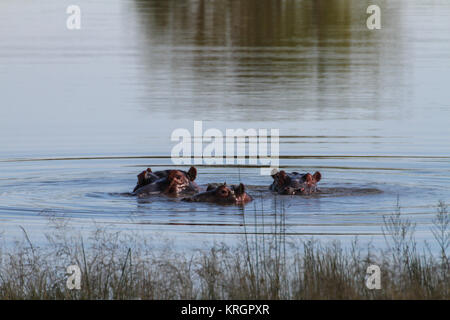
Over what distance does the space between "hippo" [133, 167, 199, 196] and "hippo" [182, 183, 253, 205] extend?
467 mm

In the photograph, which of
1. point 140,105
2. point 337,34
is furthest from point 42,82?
point 337,34

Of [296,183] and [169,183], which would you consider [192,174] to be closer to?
[169,183]

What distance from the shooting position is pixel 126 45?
1791 inches

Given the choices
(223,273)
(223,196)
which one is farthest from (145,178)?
(223,273)

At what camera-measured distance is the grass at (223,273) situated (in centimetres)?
987

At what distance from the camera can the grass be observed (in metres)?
9.87

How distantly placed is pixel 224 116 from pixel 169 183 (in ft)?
29.4

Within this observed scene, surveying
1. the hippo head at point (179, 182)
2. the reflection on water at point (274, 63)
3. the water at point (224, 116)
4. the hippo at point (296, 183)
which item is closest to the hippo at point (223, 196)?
the water at point (224, 116)

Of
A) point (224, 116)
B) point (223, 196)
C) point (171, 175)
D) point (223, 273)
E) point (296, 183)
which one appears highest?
point (224, 116)

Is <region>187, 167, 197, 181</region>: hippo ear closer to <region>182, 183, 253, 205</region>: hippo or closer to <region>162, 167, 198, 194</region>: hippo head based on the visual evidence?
<region>162, 167, 198, 194</region>: hippo head

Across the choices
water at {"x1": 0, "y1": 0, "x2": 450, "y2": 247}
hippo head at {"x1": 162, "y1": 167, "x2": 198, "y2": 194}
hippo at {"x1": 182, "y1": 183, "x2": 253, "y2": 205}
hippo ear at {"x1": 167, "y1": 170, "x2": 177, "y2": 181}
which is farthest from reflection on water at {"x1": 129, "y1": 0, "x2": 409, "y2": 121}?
hippo at {"x1": 182, "y1": 183, "x2": 253, "y2": 205}

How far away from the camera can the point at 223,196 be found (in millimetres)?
15500

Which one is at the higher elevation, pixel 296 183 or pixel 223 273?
pixel 296 183

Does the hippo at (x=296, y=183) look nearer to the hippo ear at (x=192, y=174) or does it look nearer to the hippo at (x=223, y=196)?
the hippo at (x=223, y=196)
